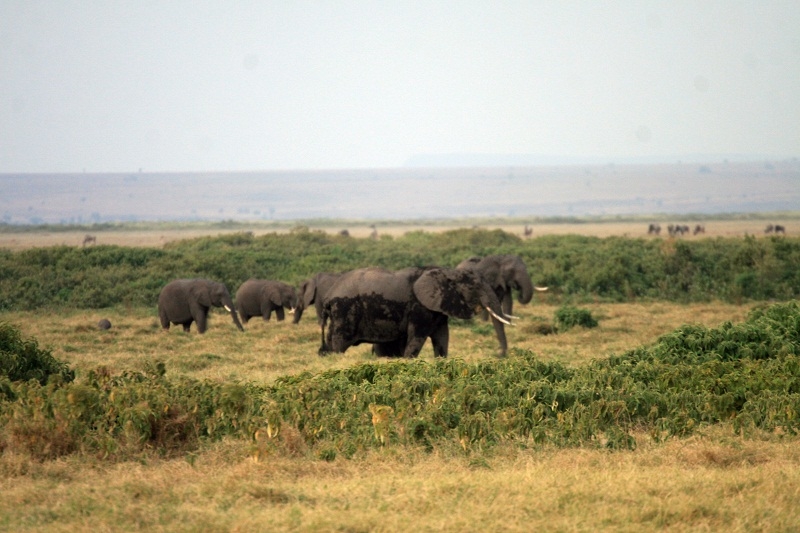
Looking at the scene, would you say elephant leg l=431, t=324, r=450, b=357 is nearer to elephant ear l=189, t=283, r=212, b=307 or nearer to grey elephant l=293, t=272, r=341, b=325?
grey elephant l=293, t=272, r=341, b=325

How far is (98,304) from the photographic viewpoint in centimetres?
2827

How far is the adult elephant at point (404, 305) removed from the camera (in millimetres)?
16219

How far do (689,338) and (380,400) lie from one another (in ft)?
18.0

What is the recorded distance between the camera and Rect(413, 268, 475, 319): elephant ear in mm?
16109

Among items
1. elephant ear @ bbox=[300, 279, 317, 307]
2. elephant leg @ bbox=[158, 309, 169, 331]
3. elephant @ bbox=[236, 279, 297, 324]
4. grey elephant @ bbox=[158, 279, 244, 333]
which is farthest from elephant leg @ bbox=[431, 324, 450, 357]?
elephant @ bbox=[236, 279, 297, 324]

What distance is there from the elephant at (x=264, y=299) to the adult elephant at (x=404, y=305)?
8879 millimetres

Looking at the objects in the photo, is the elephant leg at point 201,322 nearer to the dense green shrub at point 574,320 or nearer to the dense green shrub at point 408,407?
the dense green shrub at point 574,320

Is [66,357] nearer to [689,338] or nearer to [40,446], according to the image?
[40,446]

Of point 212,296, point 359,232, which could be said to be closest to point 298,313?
point 212,296

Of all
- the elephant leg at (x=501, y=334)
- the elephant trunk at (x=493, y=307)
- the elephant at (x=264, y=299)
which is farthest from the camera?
the elephant at (x=264, y=299)

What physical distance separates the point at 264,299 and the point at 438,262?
11922mm

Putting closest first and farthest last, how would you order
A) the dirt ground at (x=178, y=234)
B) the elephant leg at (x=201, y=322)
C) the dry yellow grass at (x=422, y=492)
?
the dry yellow grass at (x=422, y=492) < the elephant leg at (x=201, y=322) < the dirt ground at (x=178, y=234)

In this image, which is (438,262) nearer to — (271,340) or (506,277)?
(506,277)

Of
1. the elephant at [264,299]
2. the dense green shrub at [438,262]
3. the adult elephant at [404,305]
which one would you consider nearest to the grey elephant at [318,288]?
the adult elephant at [404,305]
